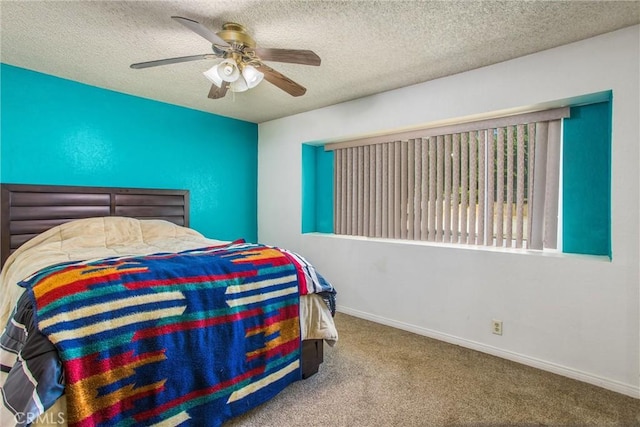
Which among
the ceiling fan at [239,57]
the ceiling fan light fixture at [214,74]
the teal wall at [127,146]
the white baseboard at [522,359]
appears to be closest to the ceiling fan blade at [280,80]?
the ceiling fan at [239,57]

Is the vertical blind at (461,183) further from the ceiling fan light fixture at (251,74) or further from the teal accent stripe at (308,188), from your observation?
the ceiling fan light fixture at (251,74)

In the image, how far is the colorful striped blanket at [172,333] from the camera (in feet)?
4.32

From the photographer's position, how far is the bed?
4.13 feet

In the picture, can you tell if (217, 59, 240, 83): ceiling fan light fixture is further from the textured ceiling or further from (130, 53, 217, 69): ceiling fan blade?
the textured ceiling

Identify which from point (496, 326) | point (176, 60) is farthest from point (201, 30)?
point (496, 326)

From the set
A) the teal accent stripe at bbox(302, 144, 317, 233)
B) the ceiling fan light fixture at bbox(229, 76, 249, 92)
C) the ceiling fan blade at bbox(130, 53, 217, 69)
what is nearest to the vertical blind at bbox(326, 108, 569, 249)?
the teal accent stripe at bbox(302, 144, 317, 233)

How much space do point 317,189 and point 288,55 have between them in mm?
2385

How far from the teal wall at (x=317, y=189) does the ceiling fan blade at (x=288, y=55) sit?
2076mm

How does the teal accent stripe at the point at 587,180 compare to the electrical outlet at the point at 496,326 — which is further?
the electrical outlet at the point at 496,326

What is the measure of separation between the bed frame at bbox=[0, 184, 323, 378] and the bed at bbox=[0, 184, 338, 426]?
20 millimetres

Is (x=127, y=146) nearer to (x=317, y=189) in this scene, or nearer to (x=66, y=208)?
(x=66, y=208)

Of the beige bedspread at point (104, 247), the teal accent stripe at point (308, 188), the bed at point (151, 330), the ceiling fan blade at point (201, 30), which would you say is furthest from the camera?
the teal accent stripe at point (308, 188)

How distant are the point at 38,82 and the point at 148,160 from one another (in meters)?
1.06

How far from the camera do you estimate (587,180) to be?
7.63 ft
